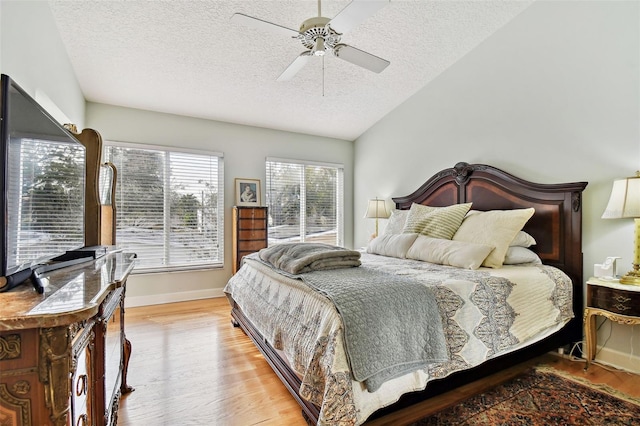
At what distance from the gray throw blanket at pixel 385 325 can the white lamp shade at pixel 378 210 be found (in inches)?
108

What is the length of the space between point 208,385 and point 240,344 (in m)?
0.68

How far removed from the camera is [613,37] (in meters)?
2.53

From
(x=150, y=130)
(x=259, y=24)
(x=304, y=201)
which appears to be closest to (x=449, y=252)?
(x=259, y=24)

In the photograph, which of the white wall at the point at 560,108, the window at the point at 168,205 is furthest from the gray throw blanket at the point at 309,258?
the window at the point at 168,205

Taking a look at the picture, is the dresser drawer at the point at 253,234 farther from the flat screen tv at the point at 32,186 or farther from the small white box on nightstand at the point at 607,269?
Result: the small white box on nightstand at the point at 607,269

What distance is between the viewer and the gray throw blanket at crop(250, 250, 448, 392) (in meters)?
1.44

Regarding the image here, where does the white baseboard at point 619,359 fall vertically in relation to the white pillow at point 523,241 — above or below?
below

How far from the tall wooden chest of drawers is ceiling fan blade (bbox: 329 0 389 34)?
2.74 metres

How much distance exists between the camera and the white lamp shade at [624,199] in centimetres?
220

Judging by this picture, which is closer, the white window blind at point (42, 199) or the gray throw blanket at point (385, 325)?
the white window blind at point (42, 199)

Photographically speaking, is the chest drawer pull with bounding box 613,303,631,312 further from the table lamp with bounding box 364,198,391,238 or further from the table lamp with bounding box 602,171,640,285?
the table lamp with bounding box 364,198,391,238

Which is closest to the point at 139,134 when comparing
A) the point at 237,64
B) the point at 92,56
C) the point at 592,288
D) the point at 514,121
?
the point at 92,56

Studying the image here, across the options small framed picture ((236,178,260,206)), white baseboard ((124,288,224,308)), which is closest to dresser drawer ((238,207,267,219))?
small framed picture ((236,178,260,206))

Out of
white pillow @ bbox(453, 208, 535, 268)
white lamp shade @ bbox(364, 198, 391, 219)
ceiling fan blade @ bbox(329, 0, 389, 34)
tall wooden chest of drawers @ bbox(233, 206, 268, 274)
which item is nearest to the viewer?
ceiling fan blade @ bbox(329, 0, 389, 34)
